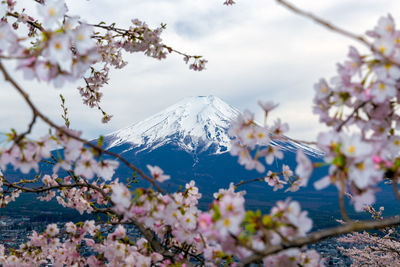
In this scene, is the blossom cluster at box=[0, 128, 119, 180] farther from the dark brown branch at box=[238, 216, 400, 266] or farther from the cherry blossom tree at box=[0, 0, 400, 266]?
the dark brown branch at box=[238, 216, 400, 266]

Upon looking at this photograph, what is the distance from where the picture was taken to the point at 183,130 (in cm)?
17338

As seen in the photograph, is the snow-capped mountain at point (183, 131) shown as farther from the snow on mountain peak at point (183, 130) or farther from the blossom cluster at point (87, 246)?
the blossom cluster at point (87, 246)

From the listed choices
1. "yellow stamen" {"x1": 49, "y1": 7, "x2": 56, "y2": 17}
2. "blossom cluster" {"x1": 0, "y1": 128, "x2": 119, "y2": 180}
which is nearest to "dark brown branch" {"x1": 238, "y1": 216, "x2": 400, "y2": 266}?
"blossom cluster" {"x1": 0, "y1": 128, "x2": 119, "y2": 180}

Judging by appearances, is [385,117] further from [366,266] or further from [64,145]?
[366,266]

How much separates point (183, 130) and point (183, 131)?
37.2 inches

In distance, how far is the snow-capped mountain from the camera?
16550 centimetres

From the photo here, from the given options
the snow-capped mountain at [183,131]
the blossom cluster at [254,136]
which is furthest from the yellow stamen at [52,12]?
the snow-capped mountain at [183,131]

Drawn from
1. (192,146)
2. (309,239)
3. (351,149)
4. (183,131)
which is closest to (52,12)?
(351,149)

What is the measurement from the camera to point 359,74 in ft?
4.63

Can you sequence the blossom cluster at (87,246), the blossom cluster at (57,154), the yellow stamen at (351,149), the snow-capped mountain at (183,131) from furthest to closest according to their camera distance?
the snow-capped mountain at (183,131) < the blossom cluster at (87,246) < the blossom cluster at (57,154) < the yellow stamen at (351,149)

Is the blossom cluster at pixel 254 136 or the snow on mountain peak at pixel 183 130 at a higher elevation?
the snow on mountain peak at pixel 183 130

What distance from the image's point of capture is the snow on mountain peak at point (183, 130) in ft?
545

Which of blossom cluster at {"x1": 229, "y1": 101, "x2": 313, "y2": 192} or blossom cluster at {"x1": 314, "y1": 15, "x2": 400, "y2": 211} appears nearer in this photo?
blossom cluster at {"x1": 314, "y1": 15, "x2": 400, "y2": 211}

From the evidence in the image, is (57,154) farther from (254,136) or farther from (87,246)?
(87,246)
